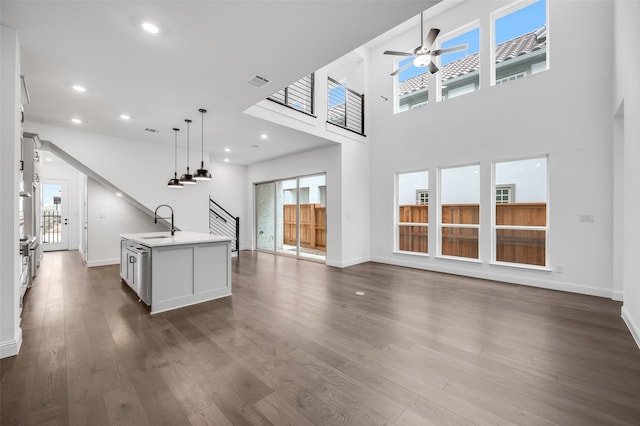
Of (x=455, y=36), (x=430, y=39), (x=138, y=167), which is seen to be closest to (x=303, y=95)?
(x=430, y=39)

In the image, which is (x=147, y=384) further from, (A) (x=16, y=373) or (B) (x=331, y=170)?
(B) (x=331, y=170)

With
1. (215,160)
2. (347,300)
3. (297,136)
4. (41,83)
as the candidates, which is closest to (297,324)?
(347,300)

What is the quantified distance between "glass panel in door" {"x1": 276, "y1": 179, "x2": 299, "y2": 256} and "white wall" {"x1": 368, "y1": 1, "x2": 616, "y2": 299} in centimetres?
349

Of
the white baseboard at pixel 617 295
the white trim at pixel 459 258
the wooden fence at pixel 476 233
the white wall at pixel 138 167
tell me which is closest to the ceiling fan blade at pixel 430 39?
the wooden fence at pixel 476 233

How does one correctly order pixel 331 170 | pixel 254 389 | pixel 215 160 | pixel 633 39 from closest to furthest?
pixel 254 389 < pixel 633 39 < pixel 331 170 < pixel 215 160

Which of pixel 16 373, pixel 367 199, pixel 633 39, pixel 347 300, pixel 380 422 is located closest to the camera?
pixel 380 422

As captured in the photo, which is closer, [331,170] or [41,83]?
[41,83]

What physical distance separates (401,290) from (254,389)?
315cm

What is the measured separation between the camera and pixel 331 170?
6.61 m

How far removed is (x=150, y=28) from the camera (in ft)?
8.15

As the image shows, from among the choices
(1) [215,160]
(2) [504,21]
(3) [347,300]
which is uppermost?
(2) [504,21]

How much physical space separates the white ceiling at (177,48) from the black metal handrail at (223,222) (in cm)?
397

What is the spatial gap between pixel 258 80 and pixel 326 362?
11.1 feet

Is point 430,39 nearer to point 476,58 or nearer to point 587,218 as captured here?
point 476,58
